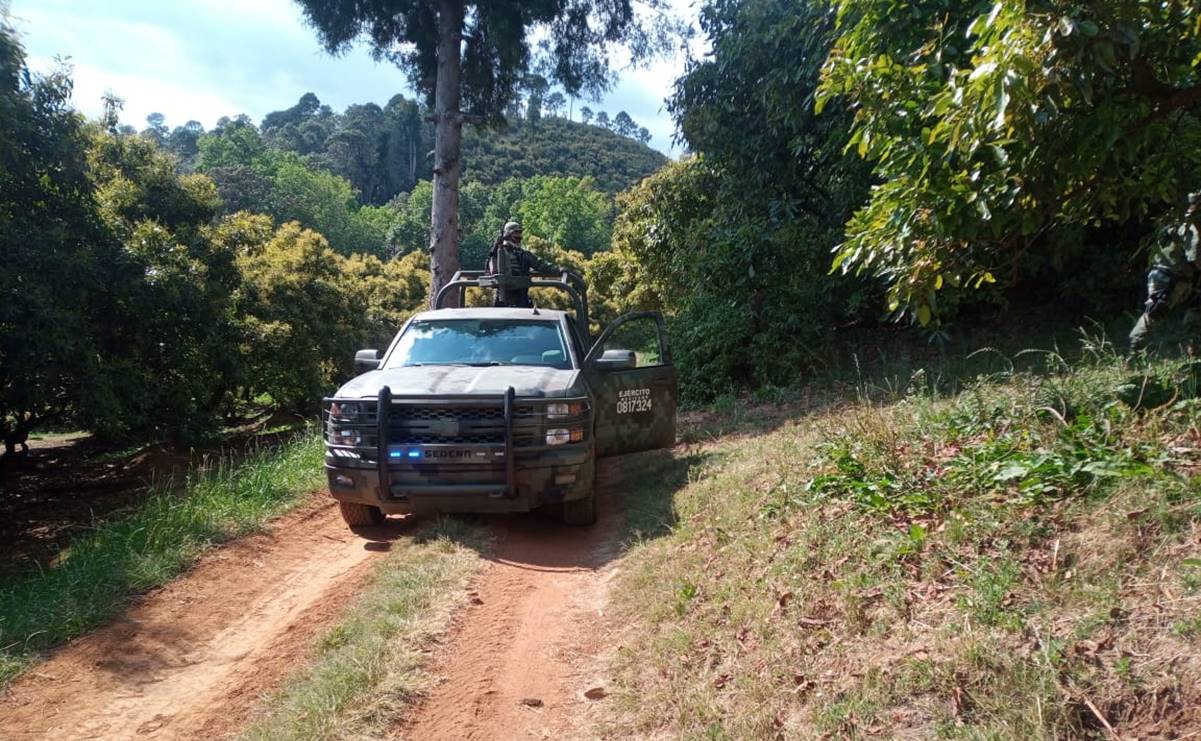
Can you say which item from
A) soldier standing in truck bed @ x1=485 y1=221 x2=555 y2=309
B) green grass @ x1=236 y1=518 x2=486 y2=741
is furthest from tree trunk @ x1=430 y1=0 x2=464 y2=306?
green grass @ x1=236 y1=518 x2=486 y2=741

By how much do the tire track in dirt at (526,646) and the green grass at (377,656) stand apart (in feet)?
0.42

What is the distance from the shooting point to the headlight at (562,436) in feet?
19.6

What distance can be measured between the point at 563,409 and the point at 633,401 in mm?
1621

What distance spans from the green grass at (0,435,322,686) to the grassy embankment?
3.26 meters

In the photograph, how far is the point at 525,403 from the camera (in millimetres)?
5910

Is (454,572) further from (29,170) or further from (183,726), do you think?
(29,170)

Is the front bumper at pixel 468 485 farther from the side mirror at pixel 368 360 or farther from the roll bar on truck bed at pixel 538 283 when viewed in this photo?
the roll bar on truck bed at pixel 538 283

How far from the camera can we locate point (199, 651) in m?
4.44

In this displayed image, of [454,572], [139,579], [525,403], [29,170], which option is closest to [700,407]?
[525,403]

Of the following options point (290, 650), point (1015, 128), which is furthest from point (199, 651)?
point (1015, 128)

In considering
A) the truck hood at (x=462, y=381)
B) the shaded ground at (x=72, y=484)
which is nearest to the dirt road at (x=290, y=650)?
the truck hood at (x=462, y=381)

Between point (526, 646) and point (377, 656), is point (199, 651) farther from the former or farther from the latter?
point (526, 646)

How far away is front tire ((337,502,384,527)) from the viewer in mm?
6477

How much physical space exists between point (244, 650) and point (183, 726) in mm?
851
